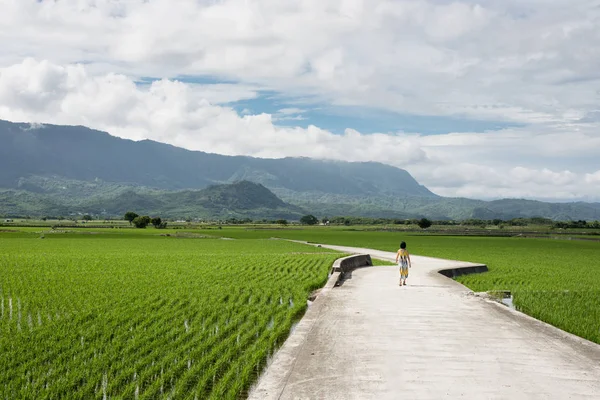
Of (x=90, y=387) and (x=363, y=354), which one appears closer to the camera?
(x=90, y=387)

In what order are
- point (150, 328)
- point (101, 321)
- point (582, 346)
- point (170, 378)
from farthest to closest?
point (101, 321), point (150, 328), point (582, 346), point (170, 378)

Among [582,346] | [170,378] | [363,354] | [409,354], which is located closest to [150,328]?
[170,378]

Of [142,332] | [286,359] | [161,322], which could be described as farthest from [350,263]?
[286,359]

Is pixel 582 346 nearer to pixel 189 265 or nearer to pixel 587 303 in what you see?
pixel 587 303

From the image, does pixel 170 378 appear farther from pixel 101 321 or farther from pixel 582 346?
pixel 582 346

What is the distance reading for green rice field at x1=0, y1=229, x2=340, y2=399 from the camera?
8.15m

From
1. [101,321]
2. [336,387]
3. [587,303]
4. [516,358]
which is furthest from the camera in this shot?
[587,303]

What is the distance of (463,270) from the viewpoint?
2795 centimetres

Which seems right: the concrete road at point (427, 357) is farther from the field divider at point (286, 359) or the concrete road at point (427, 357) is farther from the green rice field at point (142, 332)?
the green rice field at point (142, 332)

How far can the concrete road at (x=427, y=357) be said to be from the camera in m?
7.62

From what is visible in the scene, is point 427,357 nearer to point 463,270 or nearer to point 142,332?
point 142,332

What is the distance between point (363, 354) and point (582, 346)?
4.48m

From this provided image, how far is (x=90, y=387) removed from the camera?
7.95 m

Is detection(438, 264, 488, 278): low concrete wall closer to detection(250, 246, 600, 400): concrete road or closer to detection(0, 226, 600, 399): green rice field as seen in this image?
detection(0, 226, 600, 399): green rice field
